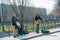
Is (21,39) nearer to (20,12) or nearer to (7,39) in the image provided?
(7,39)

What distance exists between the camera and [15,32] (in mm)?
13031

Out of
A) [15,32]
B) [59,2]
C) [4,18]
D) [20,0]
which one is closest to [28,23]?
[4,18]

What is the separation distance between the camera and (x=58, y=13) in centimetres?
5769

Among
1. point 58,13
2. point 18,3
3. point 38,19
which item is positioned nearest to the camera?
point 38,19

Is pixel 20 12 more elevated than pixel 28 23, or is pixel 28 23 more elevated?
pixel 20 12

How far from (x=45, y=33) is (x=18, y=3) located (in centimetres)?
381

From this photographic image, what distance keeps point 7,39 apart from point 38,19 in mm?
4877

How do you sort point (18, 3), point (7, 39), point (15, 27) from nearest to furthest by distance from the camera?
point (7, 39) < point (15, 27) < point (18, 3)

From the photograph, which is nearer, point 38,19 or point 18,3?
point 38,19

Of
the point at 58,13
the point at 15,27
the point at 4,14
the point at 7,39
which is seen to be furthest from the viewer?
the point at 58,13

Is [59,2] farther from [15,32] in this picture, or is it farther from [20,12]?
[15,32]

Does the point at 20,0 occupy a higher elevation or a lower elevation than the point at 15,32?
Answer: higher

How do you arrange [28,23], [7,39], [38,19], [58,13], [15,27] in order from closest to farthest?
[7,39] < [15,27] < [38,19] < [28,23] < [58,13]

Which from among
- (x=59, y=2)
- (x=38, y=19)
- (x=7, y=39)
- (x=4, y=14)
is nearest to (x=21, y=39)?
(x=7, y=39)
